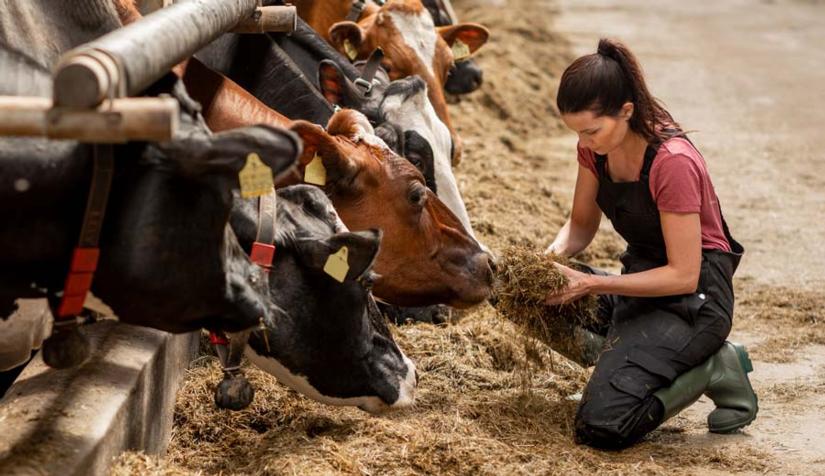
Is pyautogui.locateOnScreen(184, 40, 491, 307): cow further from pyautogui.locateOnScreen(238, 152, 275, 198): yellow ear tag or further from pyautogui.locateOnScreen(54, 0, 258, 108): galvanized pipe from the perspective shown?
pyautogui.locateOnScreen(238, 152, 275, 198): yellow ear tag

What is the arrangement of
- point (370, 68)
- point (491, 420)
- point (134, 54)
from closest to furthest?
point (134, 54) → point (491, 420) → point (370, 68)

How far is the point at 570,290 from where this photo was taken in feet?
15.8

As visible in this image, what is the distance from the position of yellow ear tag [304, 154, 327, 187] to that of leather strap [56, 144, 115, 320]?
5.18 ft

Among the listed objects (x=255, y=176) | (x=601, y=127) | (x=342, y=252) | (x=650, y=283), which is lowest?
(x=650, y=283)

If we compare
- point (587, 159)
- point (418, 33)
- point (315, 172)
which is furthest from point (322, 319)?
point (418, 33)

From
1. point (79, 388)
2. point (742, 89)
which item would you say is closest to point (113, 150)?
point (79, 388)

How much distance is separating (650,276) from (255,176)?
2100mm

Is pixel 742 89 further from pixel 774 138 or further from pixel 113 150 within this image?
pixel 113 150

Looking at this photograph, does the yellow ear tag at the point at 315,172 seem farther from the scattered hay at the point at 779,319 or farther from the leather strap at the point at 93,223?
the scattered hay at the point at 779,319

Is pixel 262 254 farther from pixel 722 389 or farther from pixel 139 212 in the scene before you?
pixel 722 389

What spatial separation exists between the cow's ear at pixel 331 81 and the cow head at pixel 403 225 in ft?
4.14

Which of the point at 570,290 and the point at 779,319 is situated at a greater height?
the point at 570,290

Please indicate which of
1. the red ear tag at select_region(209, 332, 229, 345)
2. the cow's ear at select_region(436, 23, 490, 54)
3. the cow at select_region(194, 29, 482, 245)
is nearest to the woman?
the cow at select_region(194, 29, 482, 245)

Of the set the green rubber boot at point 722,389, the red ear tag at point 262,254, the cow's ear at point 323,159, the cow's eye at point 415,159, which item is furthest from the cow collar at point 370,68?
the red ear tag at point 262,254
